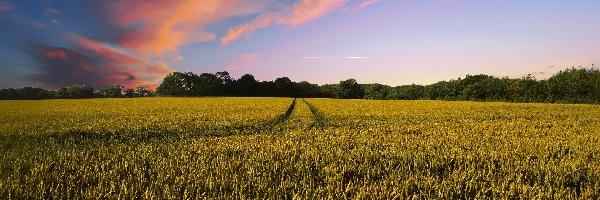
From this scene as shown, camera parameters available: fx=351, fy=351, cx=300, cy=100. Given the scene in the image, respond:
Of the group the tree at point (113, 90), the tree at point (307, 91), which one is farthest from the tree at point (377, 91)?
the tree at point (113, 90)

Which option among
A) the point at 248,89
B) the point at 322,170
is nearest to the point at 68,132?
the point at 322,170

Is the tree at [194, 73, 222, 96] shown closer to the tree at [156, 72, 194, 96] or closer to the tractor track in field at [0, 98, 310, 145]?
the tree at [156, 72, 194, 96]

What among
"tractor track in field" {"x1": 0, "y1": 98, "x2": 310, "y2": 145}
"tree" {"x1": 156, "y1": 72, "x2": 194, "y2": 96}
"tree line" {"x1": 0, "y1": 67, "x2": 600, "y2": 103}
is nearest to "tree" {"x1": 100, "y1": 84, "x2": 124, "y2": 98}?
"tree line" {"x1": 0, "y1": 67, "x2": 600, "y2": 103}

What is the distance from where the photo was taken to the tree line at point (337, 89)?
84000mm

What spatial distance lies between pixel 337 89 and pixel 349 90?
5.47 meters

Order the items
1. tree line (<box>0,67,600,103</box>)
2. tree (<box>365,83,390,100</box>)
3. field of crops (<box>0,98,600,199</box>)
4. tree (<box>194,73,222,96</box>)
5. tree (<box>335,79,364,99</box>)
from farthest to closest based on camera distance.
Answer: tree (<box>365,83,390,100</box>) < tree (<box>335,79,364,99</box>) < tree (<box>194,73,222,96</box>) < tree line (<box>0,67,600,103</box>) < field of crops (<box>0,98,600,199</box>)

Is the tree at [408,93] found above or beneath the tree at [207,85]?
beneath

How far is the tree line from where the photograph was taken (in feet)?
276

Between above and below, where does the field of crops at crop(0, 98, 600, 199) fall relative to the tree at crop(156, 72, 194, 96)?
below

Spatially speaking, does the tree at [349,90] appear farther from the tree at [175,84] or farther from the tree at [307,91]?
the tree at [175,84]

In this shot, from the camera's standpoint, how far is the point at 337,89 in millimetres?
138750

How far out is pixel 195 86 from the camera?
5037 inches

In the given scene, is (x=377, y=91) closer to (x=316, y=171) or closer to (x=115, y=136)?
(x=115, y=136)

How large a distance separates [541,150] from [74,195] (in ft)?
36.6
